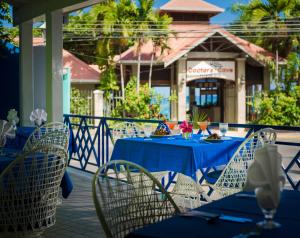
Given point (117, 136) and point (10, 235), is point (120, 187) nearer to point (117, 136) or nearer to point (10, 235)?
point (10, 235)

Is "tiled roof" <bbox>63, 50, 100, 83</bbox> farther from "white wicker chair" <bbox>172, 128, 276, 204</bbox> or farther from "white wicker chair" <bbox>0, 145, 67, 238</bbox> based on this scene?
"white wicker chair" <bbox>0, 145, 67, 238</bbox>

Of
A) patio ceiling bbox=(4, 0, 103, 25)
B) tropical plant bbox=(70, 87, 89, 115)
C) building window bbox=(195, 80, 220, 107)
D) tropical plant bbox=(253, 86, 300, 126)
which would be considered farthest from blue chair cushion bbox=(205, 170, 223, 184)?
building window bbox=(195, 80, 220, 107)

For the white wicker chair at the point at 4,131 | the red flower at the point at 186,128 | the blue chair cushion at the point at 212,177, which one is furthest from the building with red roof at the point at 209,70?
the white wicker chair at the point at 4,131

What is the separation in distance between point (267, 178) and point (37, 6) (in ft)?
21.8

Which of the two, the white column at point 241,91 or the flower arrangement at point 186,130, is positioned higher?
the white column at point 241,91

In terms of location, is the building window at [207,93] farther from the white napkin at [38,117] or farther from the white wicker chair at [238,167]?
the white wicker chair at [238,167]

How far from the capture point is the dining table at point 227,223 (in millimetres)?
1876

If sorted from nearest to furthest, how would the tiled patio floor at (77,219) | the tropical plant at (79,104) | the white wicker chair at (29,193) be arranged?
the white wicker chair at (29,193), the tiled patio floor at (77,219), the tropical plant at (79,104)

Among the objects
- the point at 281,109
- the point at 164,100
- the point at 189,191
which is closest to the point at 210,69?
the point at 164,100

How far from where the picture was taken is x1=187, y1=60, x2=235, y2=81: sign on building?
66.5 feet

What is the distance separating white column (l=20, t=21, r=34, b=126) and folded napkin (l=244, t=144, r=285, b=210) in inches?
284

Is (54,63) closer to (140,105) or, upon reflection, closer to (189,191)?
(189,191)

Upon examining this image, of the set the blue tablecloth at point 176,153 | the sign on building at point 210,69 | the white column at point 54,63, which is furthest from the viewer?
the sign on building at point 210,69

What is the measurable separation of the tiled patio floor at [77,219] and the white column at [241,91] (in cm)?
1501
